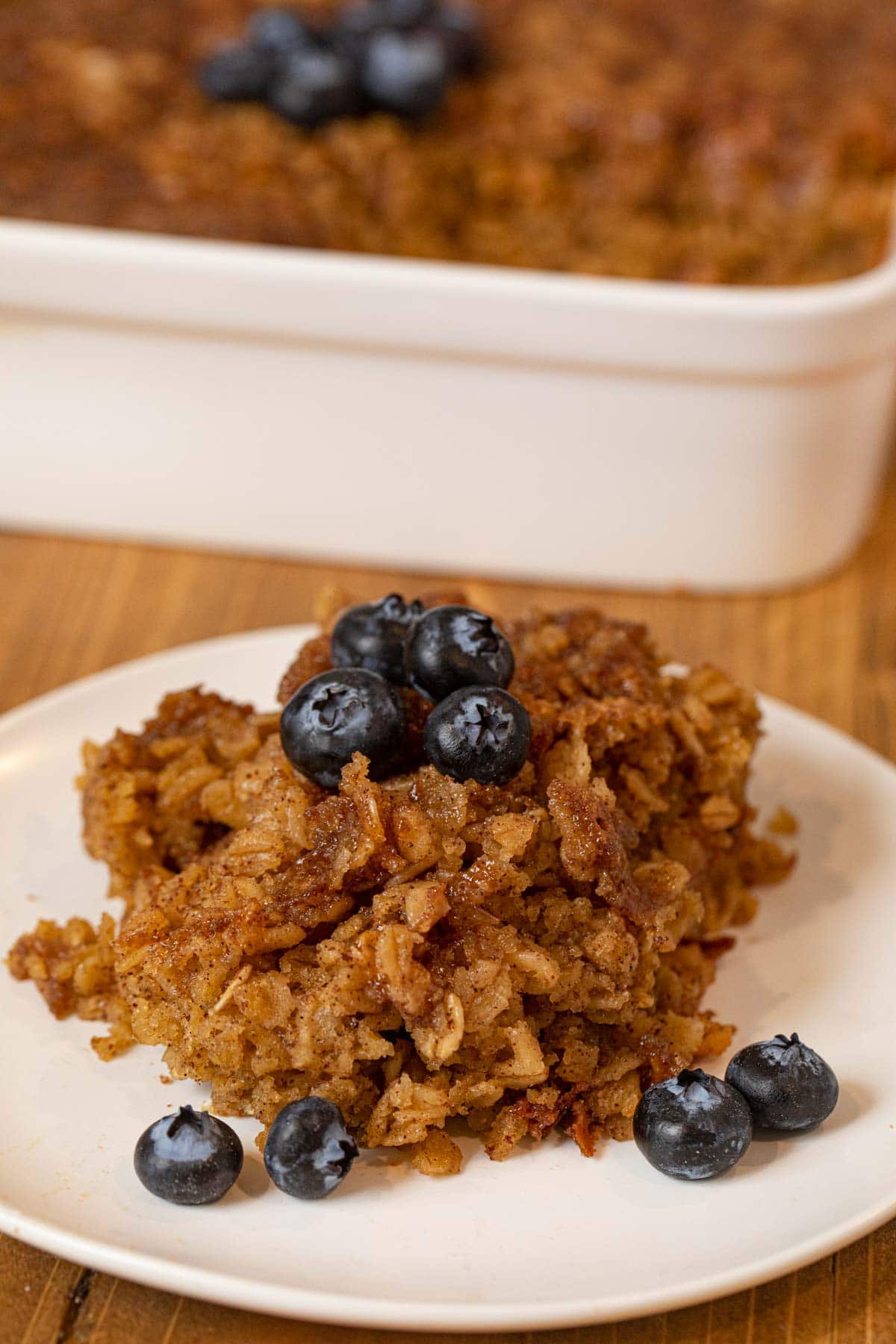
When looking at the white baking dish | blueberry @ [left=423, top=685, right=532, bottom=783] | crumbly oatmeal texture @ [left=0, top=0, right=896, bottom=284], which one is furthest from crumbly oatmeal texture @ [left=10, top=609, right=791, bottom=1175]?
crumbly oatmeal texture @ [left=0, top=0, right=896, bottom=284]

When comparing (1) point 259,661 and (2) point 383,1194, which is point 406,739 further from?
(1) point 259,661

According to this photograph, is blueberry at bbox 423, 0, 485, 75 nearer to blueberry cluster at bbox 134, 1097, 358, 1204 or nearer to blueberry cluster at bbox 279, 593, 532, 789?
blueberry cluster at bbox 279, 593, 532, 789

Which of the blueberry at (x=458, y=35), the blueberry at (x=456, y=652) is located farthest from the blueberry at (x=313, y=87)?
the blueberry at (x=456, y=652)

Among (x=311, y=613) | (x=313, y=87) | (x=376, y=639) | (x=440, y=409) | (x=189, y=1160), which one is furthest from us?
(x=313, y=87)

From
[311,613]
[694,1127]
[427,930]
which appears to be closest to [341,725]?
[427,930]

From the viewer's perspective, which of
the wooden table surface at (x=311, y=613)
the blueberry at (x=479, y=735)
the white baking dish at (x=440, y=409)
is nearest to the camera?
the blueberry at (x=479, y=735)

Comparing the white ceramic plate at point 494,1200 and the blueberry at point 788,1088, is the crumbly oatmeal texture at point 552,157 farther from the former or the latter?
the blueberry at point 788,1088

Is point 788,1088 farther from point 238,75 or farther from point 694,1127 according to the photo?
point 238,75
